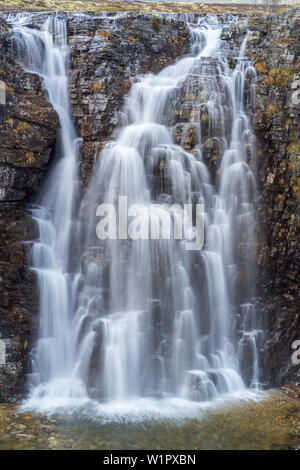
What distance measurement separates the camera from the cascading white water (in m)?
10.0

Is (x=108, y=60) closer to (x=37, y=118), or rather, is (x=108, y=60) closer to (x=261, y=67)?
(x=37, y=118)

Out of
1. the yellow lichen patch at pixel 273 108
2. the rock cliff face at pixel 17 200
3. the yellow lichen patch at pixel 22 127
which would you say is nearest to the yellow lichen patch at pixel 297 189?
the yellow lichen patch at pixel 273 108

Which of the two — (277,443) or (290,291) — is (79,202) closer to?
(290,291)

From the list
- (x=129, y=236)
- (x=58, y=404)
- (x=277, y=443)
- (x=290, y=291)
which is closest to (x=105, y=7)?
(x=129, y=236)

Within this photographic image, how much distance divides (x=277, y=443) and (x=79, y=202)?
273 inches

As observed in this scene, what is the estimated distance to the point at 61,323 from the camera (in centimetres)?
1029

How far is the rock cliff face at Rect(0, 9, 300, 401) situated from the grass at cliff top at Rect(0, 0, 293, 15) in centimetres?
1109

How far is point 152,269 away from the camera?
10.4m

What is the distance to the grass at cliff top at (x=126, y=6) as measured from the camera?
22.2 m

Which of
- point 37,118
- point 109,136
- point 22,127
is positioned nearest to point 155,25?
point 109,136

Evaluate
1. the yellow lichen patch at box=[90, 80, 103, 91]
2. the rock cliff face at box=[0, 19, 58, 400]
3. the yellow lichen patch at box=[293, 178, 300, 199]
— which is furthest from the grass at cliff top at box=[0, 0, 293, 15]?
the yellow lichen patch at box=[293, 178, 300, 199]

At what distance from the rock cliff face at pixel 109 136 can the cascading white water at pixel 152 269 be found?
0.33 m

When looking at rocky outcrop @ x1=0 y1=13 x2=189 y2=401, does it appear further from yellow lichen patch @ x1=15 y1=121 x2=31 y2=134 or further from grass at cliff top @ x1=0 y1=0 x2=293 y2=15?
grass at cliff top @ x1=0 y1=0 x2=293 y2=15
